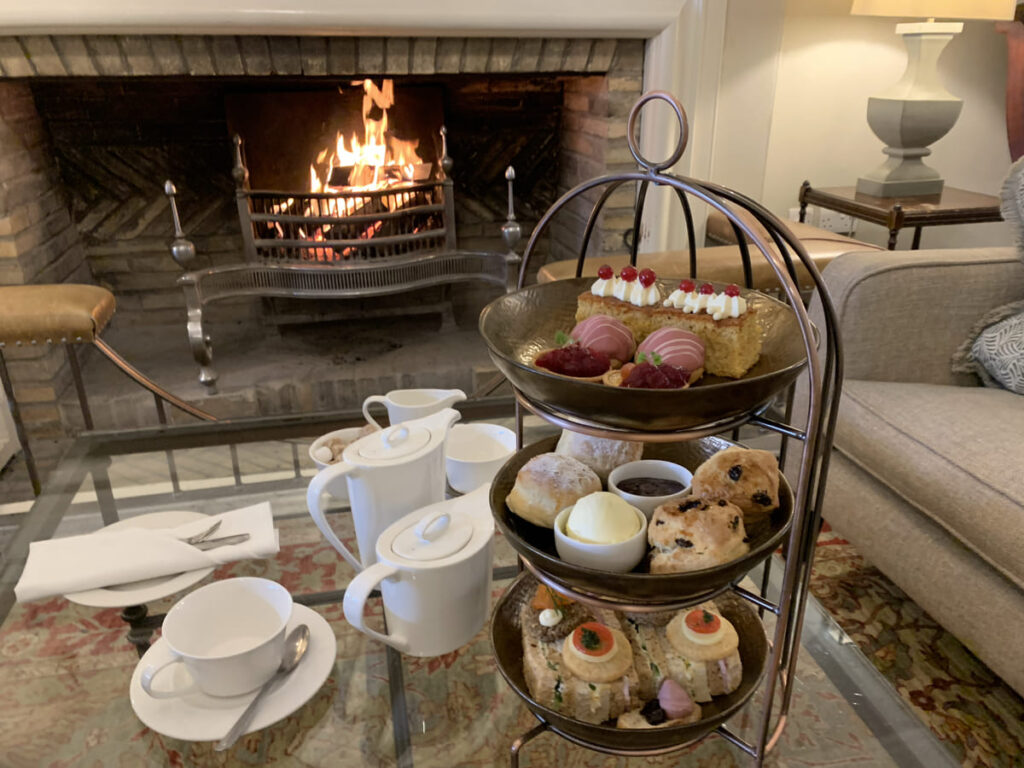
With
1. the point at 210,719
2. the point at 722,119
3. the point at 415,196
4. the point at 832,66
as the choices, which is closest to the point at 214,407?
the point at 415,196

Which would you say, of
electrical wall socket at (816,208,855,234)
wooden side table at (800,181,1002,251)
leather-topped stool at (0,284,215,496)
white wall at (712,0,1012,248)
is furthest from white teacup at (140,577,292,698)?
electrical wall socket at (816,208,855,234)

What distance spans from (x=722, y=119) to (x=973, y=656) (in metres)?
1.81

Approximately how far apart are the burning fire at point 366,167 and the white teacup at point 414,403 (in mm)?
1327

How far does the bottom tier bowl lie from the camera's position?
65 centimetres

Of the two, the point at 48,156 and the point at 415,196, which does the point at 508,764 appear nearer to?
the point at 415,196

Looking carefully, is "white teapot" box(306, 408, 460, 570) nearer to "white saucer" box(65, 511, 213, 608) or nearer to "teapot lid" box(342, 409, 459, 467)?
"teapot lid" box(342, 409, 459, 467)

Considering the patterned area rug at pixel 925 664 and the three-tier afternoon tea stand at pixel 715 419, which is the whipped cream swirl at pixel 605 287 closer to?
the three-tier afternoon tea stand at pixel 715 419

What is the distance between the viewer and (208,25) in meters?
1.91

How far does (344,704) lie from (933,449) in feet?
3.15

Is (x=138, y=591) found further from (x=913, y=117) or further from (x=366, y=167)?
(x=913, y=117)

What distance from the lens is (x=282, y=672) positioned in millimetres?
772

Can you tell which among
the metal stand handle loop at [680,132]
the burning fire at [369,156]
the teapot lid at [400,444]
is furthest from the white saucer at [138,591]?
the burning fire at [369,156]

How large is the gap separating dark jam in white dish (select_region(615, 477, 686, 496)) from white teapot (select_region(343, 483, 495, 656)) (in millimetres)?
175

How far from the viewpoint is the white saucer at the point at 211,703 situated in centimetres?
72
